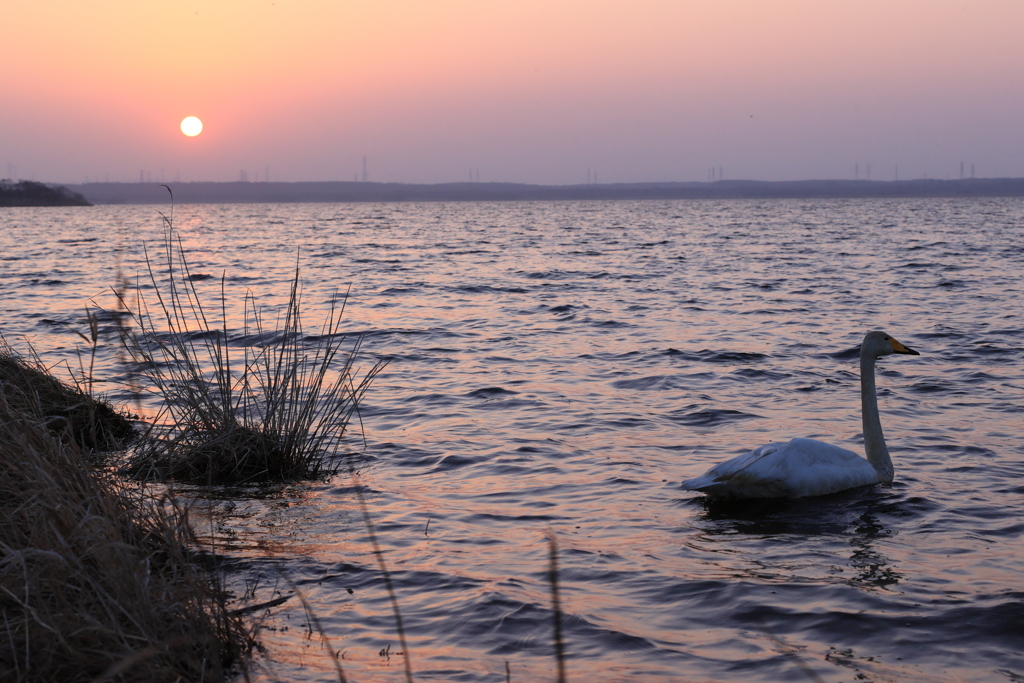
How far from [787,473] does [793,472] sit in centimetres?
5

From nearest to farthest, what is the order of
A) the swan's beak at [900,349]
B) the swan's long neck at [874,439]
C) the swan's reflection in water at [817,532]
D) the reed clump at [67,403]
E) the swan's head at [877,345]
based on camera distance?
the swan's reflection in water at [817,532] < the swan's long neck at [874,439] < the swan's beak at [900,349] < the swan's head at [877,345] < the reed clump at [67,403]

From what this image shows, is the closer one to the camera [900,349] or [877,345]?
[900,349]

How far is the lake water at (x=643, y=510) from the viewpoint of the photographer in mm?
4598

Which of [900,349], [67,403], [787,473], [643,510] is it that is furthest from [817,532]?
[67,403]

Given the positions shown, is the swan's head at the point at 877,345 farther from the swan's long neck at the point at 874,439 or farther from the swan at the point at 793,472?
the swan at the point at 793,472

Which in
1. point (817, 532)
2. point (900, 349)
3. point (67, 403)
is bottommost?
point (817, 532)

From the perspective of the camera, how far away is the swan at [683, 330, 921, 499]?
686 cm

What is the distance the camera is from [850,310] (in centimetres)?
1927

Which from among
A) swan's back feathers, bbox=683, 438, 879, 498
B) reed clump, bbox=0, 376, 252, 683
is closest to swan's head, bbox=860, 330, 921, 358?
swan's back feathers, bbox=683, 438, 879, 498

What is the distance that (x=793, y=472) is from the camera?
695 centimetres

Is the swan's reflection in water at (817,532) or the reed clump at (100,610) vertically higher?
the reed clump at (100,610)

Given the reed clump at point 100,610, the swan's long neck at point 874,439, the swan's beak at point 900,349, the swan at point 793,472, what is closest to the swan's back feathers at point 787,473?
the swan at point 793,472

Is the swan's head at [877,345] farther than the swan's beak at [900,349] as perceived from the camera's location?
Yes

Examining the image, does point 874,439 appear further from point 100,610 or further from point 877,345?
point 100,610
